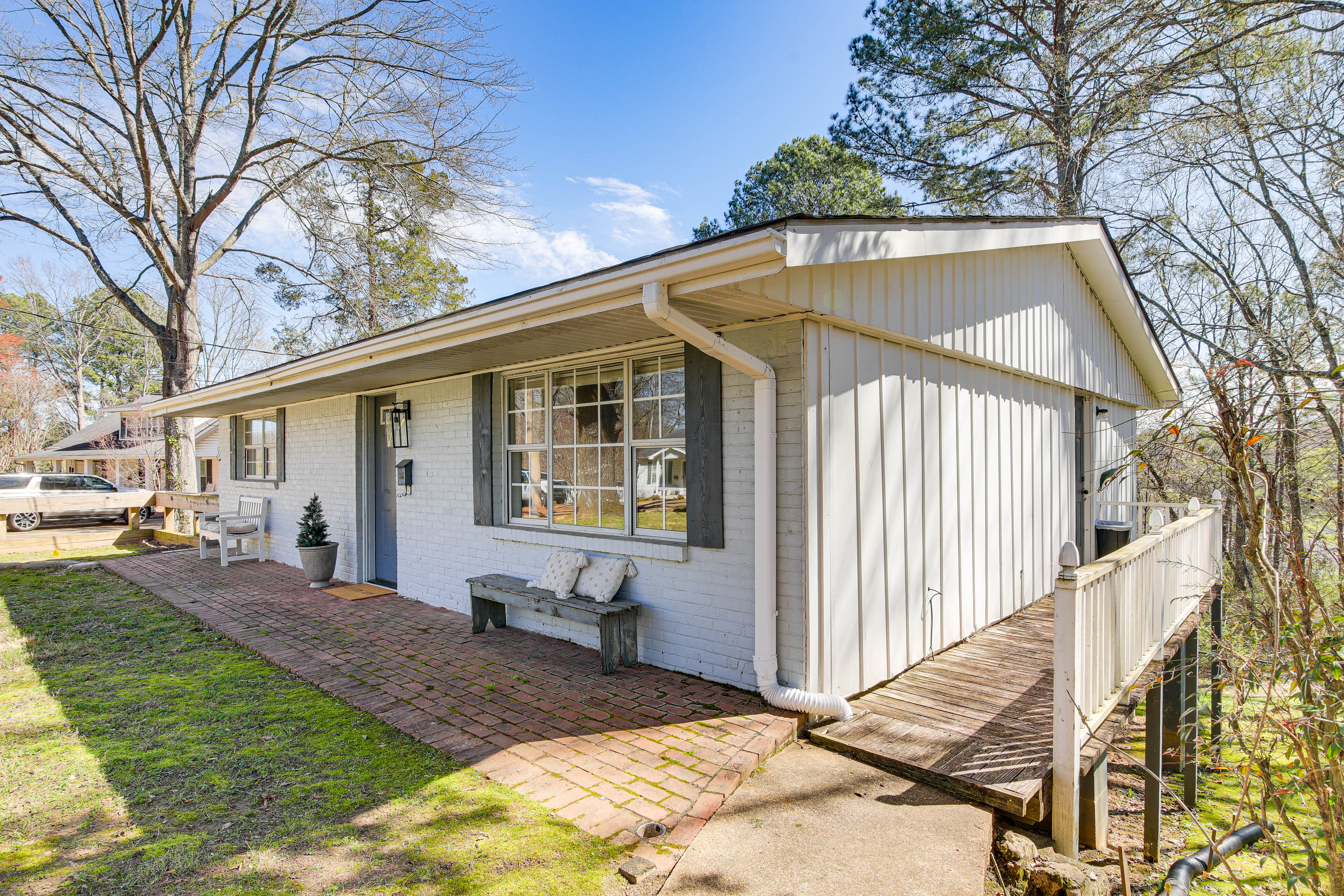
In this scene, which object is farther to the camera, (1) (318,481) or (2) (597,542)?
(1) (318,481)

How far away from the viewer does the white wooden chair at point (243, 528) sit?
981 cm

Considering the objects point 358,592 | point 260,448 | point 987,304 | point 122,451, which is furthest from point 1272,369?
point 122,451

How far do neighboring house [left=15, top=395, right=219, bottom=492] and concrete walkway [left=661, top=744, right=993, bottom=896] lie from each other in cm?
2669

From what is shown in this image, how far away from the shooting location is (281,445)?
9.58 meters


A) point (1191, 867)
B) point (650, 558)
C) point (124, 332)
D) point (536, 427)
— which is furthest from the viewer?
point (124, 332)

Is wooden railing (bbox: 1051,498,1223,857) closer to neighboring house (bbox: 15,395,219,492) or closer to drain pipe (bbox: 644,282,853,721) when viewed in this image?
drain pipe (bbox: 644,282,853,721)

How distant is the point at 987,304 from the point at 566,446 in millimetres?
3713

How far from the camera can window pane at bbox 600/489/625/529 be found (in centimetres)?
505

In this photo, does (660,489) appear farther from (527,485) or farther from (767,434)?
(527,485)

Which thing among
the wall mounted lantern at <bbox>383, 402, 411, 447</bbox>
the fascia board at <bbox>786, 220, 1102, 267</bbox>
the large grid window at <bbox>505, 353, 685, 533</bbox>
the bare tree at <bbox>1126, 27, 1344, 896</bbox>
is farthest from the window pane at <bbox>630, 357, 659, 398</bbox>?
the wall mounted lantern at <bbox>383, 402, 411, 447</bbox>

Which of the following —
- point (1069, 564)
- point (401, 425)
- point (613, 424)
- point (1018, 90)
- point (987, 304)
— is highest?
point (1018, 90)

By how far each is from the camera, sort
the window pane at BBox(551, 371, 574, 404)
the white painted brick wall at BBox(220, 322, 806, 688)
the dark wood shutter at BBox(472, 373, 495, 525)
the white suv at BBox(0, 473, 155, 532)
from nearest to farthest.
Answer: the white painted brick wall at BBox(220, 322, 806, 688), the window pane at BBox(551, 371, 574, 404), the dark wood shutter at BBox(472, 373, 495, 525), the white suv at BBox(0, 473, 155, 532)

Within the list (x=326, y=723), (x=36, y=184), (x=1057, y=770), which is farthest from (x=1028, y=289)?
(x=36, y=184)

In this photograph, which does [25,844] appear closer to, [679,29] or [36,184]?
[679,29]
